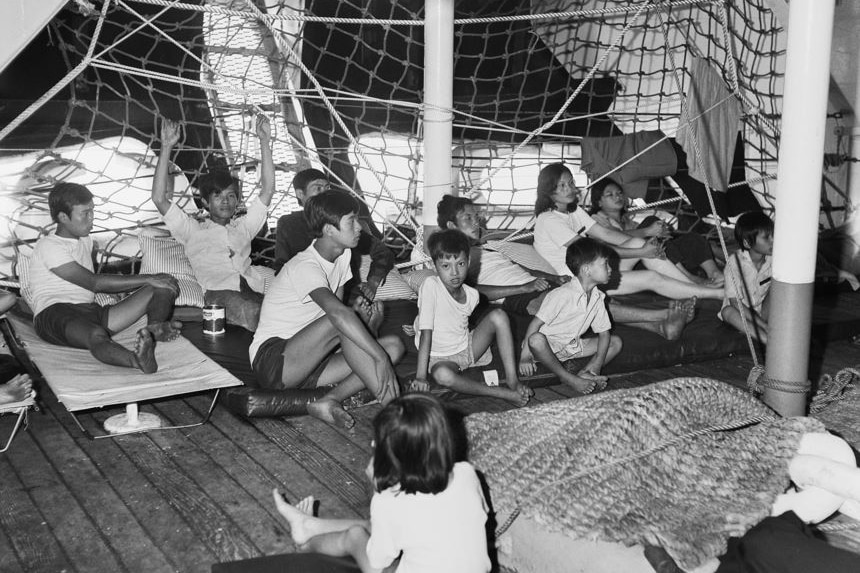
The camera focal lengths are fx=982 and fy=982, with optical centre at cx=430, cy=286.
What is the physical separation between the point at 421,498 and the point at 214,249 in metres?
3.00

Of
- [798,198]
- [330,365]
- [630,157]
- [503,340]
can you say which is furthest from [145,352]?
[630,157]

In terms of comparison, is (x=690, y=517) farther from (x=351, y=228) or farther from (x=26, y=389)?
(x=26, y=389)

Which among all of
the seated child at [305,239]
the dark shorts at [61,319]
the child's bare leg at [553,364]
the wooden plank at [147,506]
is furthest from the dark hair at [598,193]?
the wooden plank at [147,506]

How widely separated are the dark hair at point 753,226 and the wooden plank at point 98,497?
328 cm

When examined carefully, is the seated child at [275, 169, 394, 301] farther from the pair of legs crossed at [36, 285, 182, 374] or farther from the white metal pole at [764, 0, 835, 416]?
the white metal pole at [764, 0, 835, 416]

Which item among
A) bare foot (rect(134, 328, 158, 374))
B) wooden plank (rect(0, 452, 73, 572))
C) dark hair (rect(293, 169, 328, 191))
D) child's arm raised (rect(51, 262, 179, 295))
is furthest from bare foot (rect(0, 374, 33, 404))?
dark hair (rect(293, 169, 328, 191))

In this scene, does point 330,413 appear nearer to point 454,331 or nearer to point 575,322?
point 454,331

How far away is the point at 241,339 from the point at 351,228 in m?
1.01

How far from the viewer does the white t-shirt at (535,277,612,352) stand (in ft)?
13.8

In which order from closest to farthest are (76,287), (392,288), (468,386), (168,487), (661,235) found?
(168,487) → (468,386) → (76,287) → (392,288) → (661,235)

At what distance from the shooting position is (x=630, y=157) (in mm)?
6387

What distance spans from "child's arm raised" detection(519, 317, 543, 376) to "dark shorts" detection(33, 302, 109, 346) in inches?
70.6

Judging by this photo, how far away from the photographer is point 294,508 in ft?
9.13

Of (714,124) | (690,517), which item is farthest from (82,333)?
(714,124)
